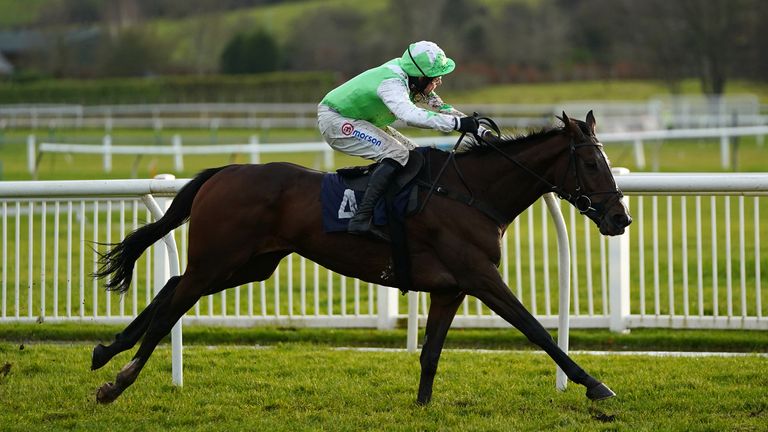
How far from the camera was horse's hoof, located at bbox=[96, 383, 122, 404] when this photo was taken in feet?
18.9

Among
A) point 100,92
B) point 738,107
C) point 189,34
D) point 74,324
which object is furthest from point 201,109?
point 74,324

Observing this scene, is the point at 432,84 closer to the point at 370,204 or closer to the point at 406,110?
the point at 406,110

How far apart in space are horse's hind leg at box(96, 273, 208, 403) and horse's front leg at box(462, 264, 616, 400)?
146 cm

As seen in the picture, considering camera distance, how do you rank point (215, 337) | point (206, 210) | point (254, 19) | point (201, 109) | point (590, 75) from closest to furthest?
point (206, 210) → point (215, 337) → point (201, 109) → point (590, 75) → point (254, 19)

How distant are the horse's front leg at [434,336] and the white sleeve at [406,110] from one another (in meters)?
0.92

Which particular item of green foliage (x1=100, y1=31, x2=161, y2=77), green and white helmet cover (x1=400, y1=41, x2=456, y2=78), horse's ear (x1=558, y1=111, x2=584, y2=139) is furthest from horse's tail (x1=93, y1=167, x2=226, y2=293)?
green foliage (x1=100, y1=31, x2=161, y2=77)

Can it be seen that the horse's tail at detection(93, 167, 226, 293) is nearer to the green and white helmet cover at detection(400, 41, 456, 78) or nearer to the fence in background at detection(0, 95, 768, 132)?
the green and white helmet cover at detection(400, 41, 456, 78)

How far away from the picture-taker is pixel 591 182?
18.6 feet

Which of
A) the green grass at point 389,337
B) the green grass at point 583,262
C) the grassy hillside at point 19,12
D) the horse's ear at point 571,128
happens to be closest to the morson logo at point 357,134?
the horse's ear at point 571,128

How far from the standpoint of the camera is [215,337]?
8148mm

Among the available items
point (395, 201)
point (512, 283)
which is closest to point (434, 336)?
point (395, 201)

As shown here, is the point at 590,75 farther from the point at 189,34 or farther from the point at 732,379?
the point at 732,379

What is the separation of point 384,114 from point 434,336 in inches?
48.4

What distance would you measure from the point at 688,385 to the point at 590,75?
47.8 m
